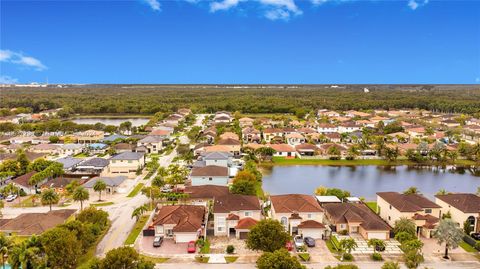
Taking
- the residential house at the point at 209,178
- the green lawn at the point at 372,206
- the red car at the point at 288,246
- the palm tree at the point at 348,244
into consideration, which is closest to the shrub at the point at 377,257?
the palm tree at the point at 348,244

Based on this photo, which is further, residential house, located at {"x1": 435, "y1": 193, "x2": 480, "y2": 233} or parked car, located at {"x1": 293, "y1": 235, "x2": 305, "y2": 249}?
residential house, located at {"x1": 435, "y1": 193, "x2": 480, "y2": 233}

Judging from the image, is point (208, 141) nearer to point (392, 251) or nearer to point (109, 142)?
point (109, 142)

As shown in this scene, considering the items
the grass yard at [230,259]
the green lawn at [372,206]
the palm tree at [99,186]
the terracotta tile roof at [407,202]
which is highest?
the terracotta tile roof at [407,202]

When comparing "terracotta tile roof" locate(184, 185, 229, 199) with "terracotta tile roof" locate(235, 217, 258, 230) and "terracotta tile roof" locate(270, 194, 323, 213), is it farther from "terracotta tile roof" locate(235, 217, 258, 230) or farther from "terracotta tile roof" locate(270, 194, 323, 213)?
"terracotta tile roof" locate(235, 217, 258, 230)

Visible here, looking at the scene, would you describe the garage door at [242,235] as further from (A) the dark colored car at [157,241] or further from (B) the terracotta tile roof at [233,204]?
(A) the dark colored car at [157,241]

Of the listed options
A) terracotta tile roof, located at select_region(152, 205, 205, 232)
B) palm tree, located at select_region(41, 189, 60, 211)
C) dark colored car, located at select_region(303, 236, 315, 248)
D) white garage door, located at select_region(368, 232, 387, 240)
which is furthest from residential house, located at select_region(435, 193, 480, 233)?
palm tree, located at select_region(41, 189, 60, 211)

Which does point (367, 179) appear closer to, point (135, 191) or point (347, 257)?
point (347, 257)
